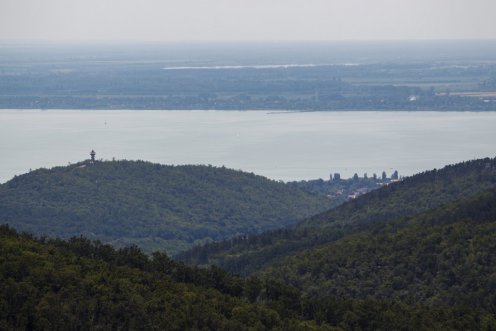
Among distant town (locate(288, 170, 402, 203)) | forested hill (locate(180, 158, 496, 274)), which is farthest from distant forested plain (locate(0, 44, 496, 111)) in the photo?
forested hill (locate(180, 158, 496, 274))

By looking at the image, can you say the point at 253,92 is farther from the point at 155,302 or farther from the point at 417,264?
the point at 155,302

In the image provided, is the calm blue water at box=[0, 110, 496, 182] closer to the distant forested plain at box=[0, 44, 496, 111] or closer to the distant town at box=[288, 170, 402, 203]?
the distant town at box=[288, 170, 402, 203]

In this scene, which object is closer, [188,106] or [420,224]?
[420,224]

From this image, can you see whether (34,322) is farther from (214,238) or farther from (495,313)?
(214,238)

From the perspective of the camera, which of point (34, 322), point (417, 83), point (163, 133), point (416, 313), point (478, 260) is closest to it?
point (34, 322)

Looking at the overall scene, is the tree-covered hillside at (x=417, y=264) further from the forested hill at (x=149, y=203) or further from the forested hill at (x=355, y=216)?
the forested hill at (x=149, y=203)

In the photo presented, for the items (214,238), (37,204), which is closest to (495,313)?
(214,238)

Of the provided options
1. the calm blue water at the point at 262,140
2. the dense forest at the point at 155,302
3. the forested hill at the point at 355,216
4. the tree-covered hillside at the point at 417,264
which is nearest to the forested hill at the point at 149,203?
the forested hill at the point at 355,216
